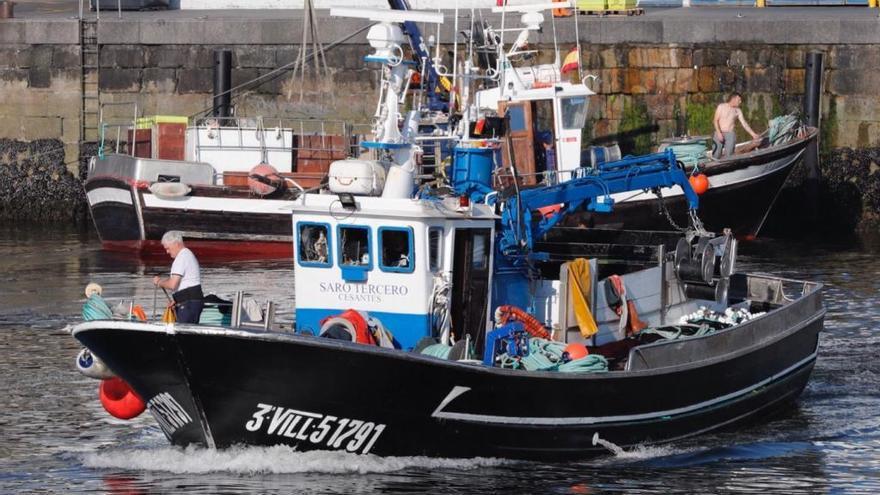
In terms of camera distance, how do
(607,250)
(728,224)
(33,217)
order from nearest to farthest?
1. (607,250)
2. (728,224)
3. (33,217)

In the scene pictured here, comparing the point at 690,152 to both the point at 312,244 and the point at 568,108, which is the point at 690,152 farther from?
the point at 312,244

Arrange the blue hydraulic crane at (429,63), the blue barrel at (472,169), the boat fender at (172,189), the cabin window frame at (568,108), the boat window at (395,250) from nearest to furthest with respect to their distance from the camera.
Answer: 1. the boat window at (395,250)
2. the blue barrel at (472,169)
3. the blue hydraulic crane at (429,63)
4. the cabin window frame at (568,108)
5. the boat fender at (172,189)

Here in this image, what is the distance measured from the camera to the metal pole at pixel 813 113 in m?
27.1

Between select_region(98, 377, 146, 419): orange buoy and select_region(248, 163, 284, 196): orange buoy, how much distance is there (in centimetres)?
1200

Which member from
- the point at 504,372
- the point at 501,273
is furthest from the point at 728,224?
the point at 504,372

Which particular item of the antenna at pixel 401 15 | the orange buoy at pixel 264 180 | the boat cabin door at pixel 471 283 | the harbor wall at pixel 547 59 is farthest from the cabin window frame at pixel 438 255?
the harbor wall at pixel 547 59

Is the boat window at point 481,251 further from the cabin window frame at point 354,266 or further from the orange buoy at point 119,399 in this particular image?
the orange buoy at point 119,399

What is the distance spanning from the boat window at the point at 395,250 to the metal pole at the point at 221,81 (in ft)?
53.8

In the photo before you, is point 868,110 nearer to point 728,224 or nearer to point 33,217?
point 728,224

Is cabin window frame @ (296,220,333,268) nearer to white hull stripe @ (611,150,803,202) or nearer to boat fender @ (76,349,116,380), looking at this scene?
boat fender @ (76,349,116,380)

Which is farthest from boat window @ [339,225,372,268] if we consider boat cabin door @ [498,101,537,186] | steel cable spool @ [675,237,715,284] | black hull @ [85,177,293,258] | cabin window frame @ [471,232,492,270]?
black hull @ [85,177,293,258]

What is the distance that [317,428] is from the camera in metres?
12.2

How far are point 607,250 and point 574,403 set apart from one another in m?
3.43

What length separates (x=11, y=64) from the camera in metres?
30.2
